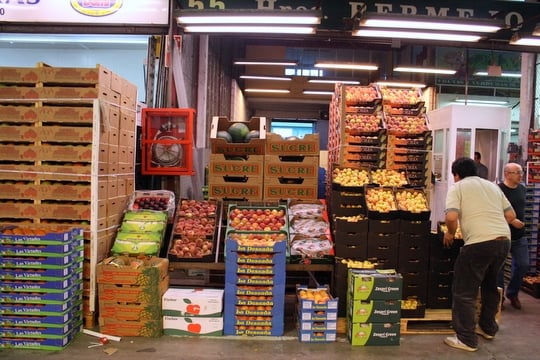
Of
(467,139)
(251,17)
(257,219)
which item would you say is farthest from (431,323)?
(467,139)

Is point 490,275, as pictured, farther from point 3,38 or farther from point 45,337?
point 3,38

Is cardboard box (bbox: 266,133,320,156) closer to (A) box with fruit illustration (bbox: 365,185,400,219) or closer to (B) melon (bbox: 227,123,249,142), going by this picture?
(B) melon (bbox: 227,123,249,142)

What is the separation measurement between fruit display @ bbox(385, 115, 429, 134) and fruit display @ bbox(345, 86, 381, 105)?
374mm

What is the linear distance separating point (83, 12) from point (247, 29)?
2.36m

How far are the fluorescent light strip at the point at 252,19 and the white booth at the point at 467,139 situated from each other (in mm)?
5027

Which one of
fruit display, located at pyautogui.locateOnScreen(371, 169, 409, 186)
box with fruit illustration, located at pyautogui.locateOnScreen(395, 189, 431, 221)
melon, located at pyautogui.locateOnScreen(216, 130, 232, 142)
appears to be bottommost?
box with fruit illustration, located at pyautogui.locateOnScreen(395, 189, 431, 221)

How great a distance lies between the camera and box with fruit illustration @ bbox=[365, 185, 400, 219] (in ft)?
16.6

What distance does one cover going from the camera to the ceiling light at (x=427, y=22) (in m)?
5.86

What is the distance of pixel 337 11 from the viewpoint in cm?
724

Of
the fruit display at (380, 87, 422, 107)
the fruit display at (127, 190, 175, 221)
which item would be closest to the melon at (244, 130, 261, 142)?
the fruit display at (127, 190, 175, 221)

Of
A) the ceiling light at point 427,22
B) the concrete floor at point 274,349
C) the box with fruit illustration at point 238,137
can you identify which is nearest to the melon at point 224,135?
the box with fruit illustration at point 238,137

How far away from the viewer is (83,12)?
666cm

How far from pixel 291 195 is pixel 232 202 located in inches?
29.3

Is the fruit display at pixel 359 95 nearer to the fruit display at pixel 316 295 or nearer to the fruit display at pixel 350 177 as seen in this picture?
the fruit display at pixel 350 177
